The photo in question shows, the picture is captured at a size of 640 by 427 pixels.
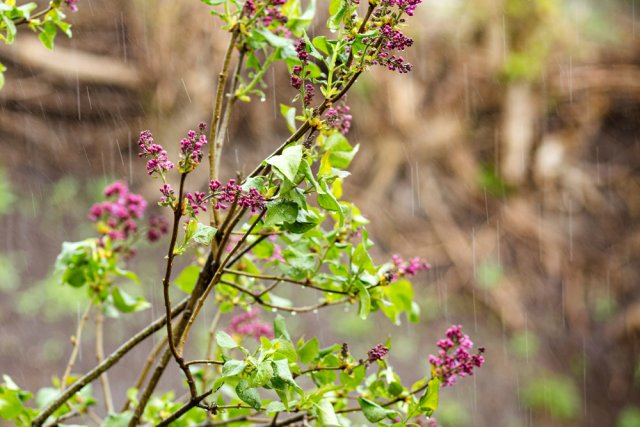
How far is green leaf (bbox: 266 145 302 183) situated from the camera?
2.14ft

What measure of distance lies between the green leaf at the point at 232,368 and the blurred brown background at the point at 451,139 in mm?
3519

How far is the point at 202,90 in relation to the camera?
4.54m

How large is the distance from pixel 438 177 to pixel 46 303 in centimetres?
263

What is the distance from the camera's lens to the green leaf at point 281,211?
0.71 m

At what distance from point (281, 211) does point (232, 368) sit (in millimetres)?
170

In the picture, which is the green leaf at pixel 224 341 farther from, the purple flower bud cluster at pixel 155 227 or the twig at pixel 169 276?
the purple flower bud cluster at pixel 155 227

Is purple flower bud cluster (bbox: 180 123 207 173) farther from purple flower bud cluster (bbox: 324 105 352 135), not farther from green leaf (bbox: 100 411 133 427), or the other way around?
green leaf (bbox: 100 411 133 427)

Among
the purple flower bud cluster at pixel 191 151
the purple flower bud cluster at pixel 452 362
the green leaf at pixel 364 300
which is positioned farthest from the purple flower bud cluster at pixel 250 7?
the purple flower bud cluster at pixel 452 362

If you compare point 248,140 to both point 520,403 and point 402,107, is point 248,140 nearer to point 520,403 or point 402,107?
point 402,107

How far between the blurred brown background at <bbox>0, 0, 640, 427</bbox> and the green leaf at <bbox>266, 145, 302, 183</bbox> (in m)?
3.57

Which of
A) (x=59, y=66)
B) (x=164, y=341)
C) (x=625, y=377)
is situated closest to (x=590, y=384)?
(x=625, y=377)

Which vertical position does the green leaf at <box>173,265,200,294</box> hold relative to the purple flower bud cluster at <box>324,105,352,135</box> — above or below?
below

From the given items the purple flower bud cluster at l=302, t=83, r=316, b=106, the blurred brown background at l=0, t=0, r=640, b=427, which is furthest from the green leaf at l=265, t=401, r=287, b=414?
the blurred brown background at l=0, t=0, r=640, b=427

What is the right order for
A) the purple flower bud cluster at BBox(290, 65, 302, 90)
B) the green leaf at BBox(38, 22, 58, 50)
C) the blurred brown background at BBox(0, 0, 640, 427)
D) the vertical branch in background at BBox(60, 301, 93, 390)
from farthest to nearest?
the blurred brown background at BBox(0, 0, 640, 427)
the vertical branch in background at BBox(60, 301, 93, 390)
the green leaf at BBox(38, 22, 58, 50)
the purple flower bud cluster at BBox(290, 65, 302, 90)
